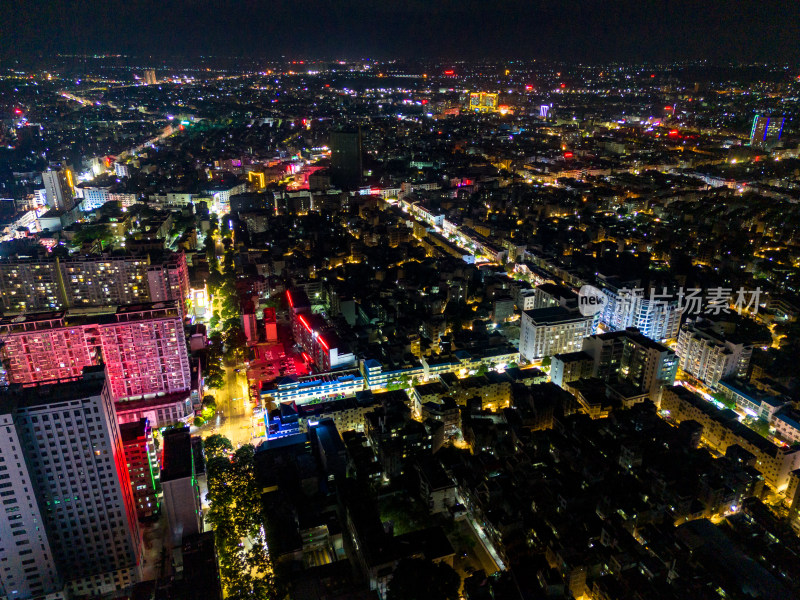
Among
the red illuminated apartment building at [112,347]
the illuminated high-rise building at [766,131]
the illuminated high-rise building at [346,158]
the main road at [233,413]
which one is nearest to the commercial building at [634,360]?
the main road at [233,413]

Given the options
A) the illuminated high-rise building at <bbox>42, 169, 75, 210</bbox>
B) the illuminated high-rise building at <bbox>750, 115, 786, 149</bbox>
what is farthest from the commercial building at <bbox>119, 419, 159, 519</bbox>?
the illuminated high-rise building at <bbox>750, 115, 786, 149</bbox>

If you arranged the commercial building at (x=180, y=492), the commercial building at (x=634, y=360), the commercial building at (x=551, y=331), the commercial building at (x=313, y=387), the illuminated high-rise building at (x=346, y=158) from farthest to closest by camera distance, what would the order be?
the illuminated high-rise building at (x=346, y=158)
the commercial building at (x=551, y=331)
the commercial building at (x=634, y=360)
the commercial building at (x=313, y=387)
the commercial building at (x=180, y=492)

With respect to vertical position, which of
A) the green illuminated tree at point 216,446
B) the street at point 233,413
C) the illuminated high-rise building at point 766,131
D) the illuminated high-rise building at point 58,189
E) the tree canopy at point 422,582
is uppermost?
the illuminated high-rise building at point 766,131

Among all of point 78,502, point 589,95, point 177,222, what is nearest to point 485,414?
point 78,502

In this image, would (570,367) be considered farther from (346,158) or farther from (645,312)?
(346,158)

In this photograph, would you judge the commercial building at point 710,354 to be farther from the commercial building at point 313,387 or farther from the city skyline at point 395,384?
the commercial building at point 313,387
